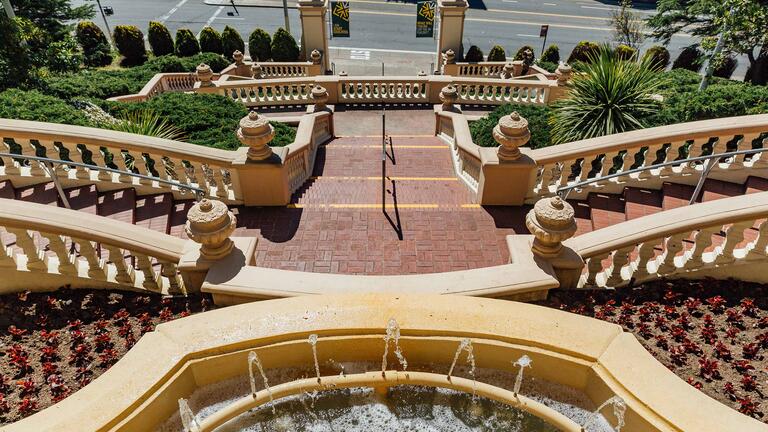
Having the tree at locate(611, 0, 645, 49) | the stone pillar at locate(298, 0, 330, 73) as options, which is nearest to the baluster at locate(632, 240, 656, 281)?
the stone pillar at locate(298, 0, 330, 73)

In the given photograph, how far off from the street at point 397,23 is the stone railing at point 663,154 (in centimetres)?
2044

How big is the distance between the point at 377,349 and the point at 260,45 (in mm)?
24731

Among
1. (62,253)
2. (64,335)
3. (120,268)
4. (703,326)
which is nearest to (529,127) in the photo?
(703,326)

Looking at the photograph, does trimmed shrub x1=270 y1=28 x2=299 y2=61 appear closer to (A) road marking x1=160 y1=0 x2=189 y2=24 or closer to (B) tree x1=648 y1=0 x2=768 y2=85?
(A) road marking x1=160 y1=0 x2=189 y2=24

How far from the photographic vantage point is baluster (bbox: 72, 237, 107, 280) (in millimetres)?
5695

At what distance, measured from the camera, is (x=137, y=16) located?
3534 cm

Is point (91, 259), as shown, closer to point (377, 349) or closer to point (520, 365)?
point (377, 349)

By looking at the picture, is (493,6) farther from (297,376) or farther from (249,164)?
(297,376)

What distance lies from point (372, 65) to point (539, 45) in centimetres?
1209

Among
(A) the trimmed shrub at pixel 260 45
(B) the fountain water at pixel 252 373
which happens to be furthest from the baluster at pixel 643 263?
(A) the trimmed shrub at pixel 260 45

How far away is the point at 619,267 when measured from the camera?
20.0 ft

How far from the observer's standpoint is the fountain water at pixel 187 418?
405 centimetres

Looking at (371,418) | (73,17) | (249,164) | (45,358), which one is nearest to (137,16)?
(73,17)

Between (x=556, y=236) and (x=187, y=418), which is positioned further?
(x=556, y=236)
